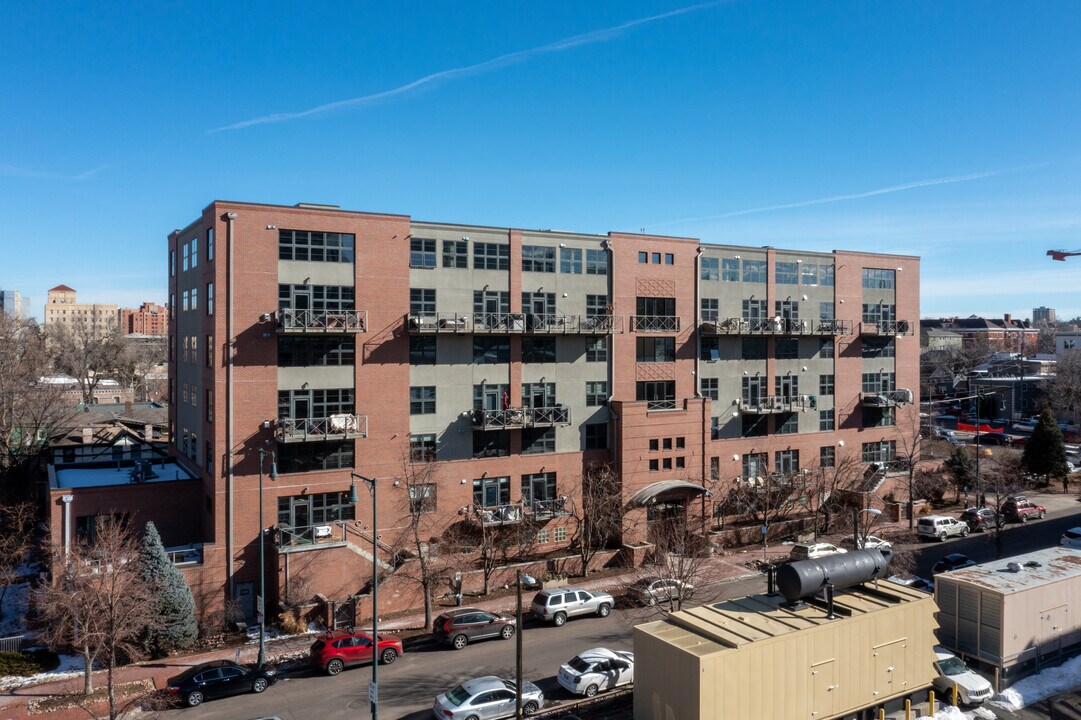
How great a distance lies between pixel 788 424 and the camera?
5250 centimetres

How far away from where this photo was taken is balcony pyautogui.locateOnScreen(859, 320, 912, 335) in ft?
180

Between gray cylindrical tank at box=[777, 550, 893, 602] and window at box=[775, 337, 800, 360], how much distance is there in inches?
1204

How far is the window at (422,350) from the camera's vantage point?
131 feet

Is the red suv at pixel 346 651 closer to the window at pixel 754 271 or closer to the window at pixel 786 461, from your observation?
the window at pixel 786 461

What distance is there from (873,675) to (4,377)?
57.1 metres

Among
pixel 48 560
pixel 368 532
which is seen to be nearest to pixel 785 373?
pixel 368 532

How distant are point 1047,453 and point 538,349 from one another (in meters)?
49.5

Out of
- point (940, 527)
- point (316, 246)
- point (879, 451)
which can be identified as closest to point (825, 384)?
point (879, 451)

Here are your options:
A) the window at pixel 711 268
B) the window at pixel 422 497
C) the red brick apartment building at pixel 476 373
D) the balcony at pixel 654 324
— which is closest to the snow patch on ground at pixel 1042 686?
the red brick apartment building at pixel 476 373

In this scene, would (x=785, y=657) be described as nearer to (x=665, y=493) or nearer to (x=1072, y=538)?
(x=665, y=493)

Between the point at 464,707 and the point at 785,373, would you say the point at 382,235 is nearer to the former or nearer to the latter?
the point at 464,707

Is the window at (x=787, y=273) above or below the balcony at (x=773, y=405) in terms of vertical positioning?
above

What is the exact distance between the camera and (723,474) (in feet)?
163

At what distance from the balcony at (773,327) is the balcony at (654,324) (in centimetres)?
223
